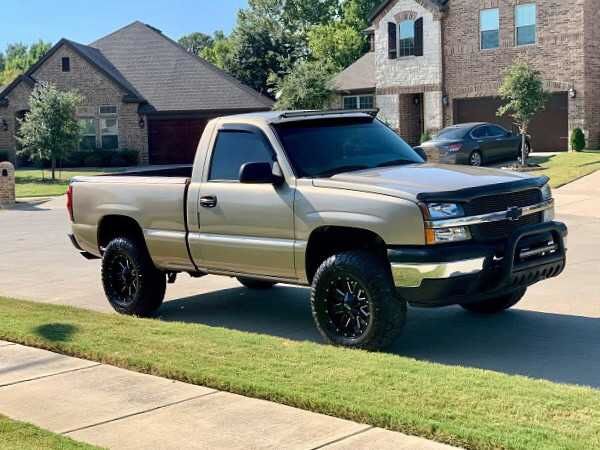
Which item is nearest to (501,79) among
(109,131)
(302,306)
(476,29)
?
(476,29)

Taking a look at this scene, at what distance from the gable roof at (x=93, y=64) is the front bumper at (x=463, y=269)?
36.9 meters

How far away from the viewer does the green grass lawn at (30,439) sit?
16.5 ft

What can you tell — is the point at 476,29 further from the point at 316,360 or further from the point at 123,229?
the point at 316,360

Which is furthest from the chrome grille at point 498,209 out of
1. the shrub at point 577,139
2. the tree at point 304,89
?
the tree at point 304,89

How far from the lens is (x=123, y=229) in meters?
9.72

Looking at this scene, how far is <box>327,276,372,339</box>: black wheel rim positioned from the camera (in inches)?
284

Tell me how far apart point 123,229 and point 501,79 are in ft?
94.2

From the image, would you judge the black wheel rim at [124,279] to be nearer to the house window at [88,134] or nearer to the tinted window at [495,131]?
the tinted window at [495,131]

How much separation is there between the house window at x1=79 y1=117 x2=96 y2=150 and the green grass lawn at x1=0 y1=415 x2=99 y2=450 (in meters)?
39.2

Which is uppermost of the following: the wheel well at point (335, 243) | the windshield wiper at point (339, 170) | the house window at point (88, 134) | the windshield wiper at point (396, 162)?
the house window at point (88, 134)

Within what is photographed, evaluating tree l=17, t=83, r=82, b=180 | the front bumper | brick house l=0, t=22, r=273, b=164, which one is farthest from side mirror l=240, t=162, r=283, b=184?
brick house l=0, t=22, r=273, b=164

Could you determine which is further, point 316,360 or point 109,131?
point 109,131

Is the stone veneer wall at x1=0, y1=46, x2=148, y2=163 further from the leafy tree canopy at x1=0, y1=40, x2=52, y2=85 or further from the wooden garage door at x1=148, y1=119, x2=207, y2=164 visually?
the leafy tree canopy at x1=0, y1=40, x2=52, y2=85

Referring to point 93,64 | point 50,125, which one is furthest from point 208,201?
point 93,64
